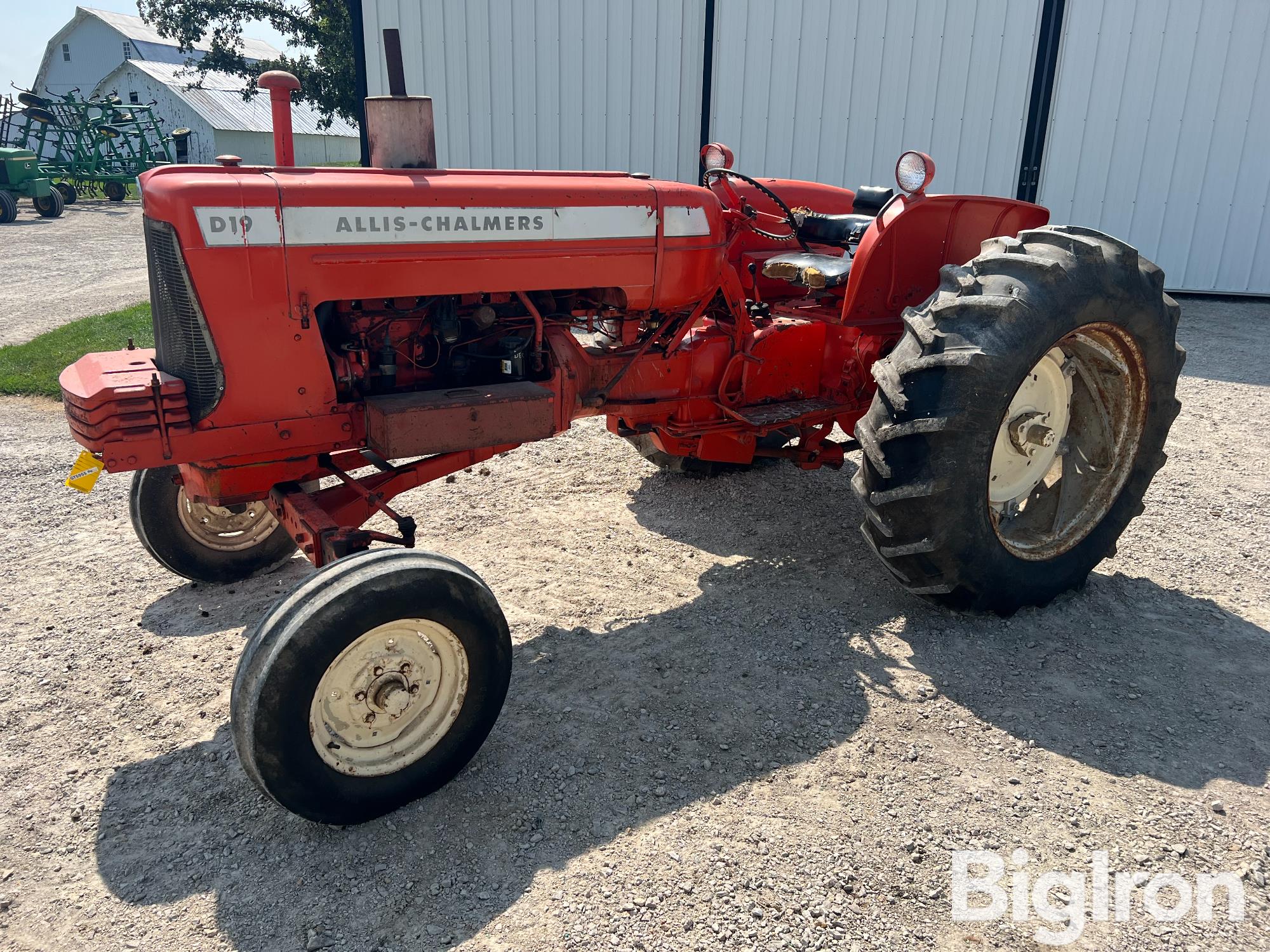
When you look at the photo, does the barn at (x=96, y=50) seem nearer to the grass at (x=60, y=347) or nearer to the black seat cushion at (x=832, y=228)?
the grass at (x=60, y=347)

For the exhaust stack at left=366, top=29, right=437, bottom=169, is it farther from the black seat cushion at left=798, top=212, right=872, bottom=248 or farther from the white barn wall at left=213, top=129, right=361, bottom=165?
the white barn wall at left=213, top=129, right=361, bottom=165

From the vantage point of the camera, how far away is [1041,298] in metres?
3.35

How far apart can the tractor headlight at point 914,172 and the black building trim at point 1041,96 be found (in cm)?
740

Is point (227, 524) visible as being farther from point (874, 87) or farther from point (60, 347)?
point (874, 87)

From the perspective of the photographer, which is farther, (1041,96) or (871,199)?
(1041,96)

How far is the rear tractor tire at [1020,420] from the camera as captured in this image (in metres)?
3.29

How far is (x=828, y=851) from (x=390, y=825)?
1208mm

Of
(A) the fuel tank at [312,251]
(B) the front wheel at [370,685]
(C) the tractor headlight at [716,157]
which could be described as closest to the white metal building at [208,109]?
(C) the tractor headlight at [716,157]

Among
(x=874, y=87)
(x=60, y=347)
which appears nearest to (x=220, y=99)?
(x=60, y=347)

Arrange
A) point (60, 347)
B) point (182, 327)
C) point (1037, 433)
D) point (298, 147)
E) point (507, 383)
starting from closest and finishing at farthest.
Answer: point (182, 327)
point (507, 383)
point (1037, 433)
point (60, 347)
point (298, 147)

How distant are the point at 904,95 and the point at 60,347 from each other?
8820 mm

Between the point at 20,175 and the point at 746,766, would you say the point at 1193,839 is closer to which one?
the point at 746,766

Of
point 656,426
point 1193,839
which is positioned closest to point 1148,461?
point 1193,839

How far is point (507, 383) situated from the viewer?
3.35 m
